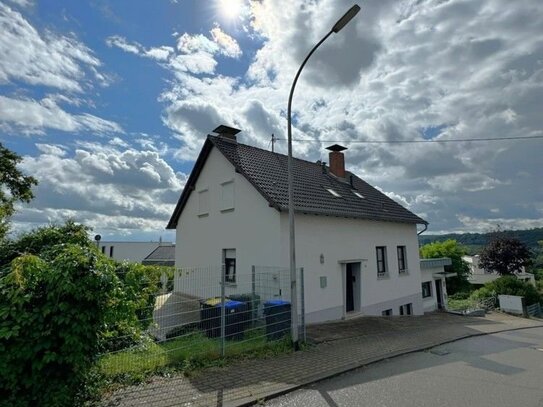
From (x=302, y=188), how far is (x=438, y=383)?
31.3 ft

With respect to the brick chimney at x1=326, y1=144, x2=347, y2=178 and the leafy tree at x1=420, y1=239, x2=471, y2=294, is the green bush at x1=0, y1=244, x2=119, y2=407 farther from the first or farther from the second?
the leafy tree at x1=420, y1=239, x2=471, y2=294

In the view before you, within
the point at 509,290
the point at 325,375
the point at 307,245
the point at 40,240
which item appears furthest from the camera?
the point at 509,290

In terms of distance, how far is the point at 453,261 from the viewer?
41344 millimetres

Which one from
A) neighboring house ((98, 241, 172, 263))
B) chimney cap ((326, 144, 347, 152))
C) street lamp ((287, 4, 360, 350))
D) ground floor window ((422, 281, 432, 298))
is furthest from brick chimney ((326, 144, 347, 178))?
neighboring house ((98, 241, 172, 263))

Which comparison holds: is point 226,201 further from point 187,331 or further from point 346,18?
point 346,18

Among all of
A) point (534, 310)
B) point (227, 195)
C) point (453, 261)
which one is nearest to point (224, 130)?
point (227, 195)

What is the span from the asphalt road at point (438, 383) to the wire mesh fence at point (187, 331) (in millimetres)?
2396

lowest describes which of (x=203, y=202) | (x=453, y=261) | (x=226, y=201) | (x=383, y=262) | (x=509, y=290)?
(x=509, y=290)

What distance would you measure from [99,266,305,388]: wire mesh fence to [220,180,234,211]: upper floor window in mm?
4440

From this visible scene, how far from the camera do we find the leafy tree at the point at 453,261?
4012cm

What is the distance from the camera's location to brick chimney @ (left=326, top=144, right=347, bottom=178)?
65.5 feet

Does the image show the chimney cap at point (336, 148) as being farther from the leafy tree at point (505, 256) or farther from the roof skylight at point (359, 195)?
the leafy tree at point (505, 256)

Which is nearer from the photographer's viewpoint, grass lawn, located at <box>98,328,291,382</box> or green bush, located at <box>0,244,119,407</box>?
green bush, located at <box>0,244,119,407</box>

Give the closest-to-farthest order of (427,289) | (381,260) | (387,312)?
(387,312)
(381,260)
(427,289)
